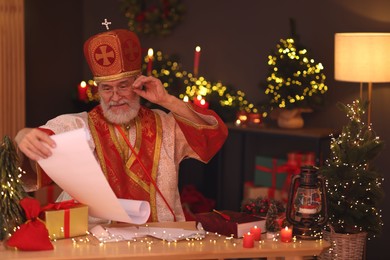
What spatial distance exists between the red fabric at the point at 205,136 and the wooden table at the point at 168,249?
24.8 inches

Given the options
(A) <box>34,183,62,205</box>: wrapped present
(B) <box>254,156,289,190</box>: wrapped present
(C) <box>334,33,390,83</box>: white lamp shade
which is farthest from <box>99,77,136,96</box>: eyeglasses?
(A) <box>34,183,62,205</box>: wrapped present

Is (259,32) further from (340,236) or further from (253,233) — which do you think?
(253,233)

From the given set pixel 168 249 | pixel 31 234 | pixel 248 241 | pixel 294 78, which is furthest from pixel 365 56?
pixel 31 234

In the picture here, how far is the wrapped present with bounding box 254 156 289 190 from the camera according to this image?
586 centimetres

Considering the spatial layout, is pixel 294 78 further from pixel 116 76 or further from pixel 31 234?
pixel 31 234

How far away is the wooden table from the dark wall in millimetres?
2741

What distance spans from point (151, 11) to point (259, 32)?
0.98m

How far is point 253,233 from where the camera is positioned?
9.68ft

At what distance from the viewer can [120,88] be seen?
353cm

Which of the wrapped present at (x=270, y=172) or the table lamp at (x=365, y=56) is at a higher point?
the table lamp at (x=365, y=56)

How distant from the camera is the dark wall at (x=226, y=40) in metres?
5.57

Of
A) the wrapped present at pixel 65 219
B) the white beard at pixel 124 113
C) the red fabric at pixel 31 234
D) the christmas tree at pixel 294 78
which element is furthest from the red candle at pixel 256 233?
the christmas tree at pixel 294 78

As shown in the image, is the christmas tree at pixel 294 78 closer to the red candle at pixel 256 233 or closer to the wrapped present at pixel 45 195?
the wrapped present at pixel 45 195

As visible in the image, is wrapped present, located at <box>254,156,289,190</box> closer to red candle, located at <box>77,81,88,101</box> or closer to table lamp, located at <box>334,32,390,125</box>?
→ table lamp, located at <box>334,32,390,125</box>
